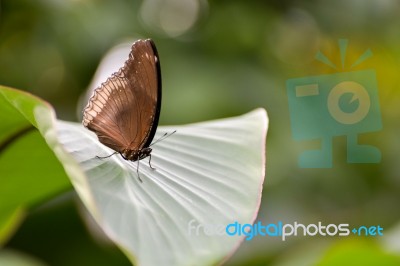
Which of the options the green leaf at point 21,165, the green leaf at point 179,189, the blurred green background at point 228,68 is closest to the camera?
the green leaf at point 179,189

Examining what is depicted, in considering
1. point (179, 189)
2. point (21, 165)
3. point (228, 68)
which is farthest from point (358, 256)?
point (228, 68)

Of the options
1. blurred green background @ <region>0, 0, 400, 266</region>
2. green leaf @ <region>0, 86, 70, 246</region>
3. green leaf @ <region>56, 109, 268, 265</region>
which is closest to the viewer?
green leaf @ <region>56, 109, 268, 265</region>

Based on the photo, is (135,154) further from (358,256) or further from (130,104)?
(358,256)

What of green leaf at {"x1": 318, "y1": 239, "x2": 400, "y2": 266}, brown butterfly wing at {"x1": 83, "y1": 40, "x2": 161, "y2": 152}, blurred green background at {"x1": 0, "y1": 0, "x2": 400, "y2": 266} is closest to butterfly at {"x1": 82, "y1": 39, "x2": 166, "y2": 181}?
brown butterfly wing at {"x1": 83, "y1": 40, "x2": 161, "y2": 152}

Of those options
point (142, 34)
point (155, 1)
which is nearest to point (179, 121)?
point (142, 34)

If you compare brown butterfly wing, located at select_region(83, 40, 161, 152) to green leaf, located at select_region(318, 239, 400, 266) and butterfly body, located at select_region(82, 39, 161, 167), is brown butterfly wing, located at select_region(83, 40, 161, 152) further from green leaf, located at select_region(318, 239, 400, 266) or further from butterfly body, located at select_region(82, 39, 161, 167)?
green leaf, located at select_region(318, 239, 400, 266)

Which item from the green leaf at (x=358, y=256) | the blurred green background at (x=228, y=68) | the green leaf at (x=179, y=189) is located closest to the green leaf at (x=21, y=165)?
the green leaf at (x=179, y=189)

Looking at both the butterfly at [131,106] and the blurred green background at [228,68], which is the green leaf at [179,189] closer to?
the butterfly at [131,106]

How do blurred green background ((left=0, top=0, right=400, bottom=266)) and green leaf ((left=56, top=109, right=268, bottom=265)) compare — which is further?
blurred green background ((left=0, top=0, right=400, bottom=266))
